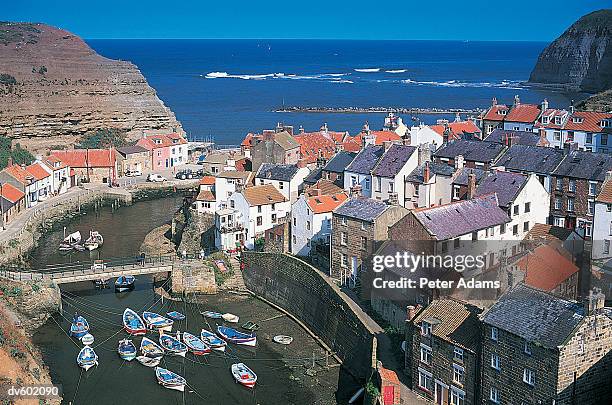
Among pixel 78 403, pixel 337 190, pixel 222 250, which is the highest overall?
pixel 337 190

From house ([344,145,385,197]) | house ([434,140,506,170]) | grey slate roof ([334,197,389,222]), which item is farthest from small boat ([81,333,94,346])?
house ([434,140,506,170])

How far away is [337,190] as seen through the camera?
53.2m

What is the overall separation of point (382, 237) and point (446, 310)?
10210 millimetres

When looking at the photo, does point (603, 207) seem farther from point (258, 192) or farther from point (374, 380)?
point (258, 192)

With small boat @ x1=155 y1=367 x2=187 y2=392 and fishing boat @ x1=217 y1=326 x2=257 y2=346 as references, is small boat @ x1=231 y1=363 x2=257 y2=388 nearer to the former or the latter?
small boat @ x1=155 y1=367 x2=187 y2=392

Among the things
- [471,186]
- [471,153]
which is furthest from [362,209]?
[471,153]

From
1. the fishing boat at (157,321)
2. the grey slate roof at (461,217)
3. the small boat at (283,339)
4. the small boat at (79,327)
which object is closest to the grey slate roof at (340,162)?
the grey slate roof at (461,217)

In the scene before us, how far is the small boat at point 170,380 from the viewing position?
123ft

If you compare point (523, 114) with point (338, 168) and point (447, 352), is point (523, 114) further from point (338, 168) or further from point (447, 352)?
point (447, 352)

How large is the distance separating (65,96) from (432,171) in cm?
6865

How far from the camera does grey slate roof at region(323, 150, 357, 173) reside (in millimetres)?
55344

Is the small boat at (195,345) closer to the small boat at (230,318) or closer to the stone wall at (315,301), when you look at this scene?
the small boat at (230,318)

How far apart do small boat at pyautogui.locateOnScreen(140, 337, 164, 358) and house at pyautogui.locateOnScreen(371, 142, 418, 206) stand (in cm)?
1623

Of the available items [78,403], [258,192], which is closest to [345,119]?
[258,192]
